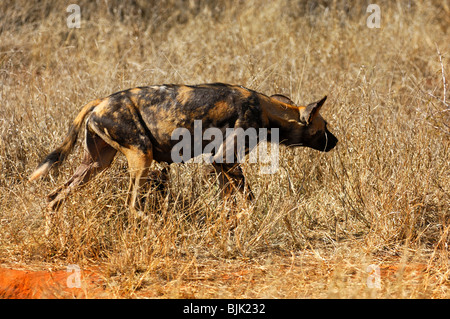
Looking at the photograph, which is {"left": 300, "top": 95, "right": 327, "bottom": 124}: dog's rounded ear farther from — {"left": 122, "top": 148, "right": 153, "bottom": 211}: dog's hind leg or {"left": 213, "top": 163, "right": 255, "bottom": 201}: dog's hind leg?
{"left": 122, "top": 148, "right": 153, "bottom": 211}: dog's hind leg

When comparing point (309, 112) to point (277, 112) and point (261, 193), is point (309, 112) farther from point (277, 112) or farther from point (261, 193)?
point (261, 193)

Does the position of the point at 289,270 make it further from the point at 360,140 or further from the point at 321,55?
the point at 321,55

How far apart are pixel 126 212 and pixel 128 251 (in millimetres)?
920

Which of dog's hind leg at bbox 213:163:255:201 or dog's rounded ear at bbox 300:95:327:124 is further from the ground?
dog's rounded ear at bbox 300:95:327:124

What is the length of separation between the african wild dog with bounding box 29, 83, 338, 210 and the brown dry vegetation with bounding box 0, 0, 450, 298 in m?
0.23

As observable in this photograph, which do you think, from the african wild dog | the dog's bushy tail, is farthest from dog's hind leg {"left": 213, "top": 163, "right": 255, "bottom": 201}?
the dog's bushy tail

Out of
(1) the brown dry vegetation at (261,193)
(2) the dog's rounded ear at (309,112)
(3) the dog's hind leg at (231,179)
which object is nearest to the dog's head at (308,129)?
(2) the dog's rounded ear at (309,112)

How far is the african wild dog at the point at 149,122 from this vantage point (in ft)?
16.5

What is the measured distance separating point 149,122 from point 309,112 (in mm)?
1340

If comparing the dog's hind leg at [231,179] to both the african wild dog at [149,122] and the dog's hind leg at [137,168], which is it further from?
the dog's hind leg at [137,168]

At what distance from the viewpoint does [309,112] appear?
214 inches

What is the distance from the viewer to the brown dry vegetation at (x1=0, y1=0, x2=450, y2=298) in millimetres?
4582

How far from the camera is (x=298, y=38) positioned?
31.0 feet

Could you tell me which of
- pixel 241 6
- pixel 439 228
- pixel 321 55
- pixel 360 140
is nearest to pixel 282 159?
pixel 360 140
